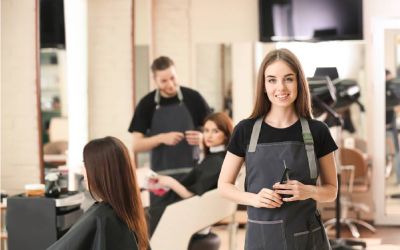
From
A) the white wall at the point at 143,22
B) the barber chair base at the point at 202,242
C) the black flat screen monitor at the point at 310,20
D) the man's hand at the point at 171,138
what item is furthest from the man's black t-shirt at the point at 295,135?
the black flat screen monitor at the point at 310,20

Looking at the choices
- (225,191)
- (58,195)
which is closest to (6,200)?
(58,195)

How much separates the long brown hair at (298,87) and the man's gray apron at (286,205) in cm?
6

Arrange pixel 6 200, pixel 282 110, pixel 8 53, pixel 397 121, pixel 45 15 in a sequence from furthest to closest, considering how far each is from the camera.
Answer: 1. pixel 397 121
2. pixel 45 15
3. pixel 8 53
4. pixel 6 200
5. pixel 282 110

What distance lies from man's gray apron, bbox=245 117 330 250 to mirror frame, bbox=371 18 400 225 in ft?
13.4

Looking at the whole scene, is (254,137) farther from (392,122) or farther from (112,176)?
(392,122)

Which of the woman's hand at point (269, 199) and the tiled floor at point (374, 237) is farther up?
the woman's hand at point (269, 199)

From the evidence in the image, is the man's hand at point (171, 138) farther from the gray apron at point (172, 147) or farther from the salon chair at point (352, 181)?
the salon chair at point (352, 181)

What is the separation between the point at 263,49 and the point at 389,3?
4.05 feet

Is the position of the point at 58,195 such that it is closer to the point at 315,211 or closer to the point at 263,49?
the point at 315,211

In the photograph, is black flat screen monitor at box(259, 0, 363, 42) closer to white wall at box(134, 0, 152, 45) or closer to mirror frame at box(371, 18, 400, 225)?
mirror frame at box(371, 18, 400, 225)

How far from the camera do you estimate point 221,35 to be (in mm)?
6059

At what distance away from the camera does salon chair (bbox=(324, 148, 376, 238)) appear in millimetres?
5766

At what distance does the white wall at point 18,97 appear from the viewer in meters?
3.47

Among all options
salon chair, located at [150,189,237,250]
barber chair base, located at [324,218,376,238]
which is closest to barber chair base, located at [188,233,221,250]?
salon chair, located at [150,189,237,250]
